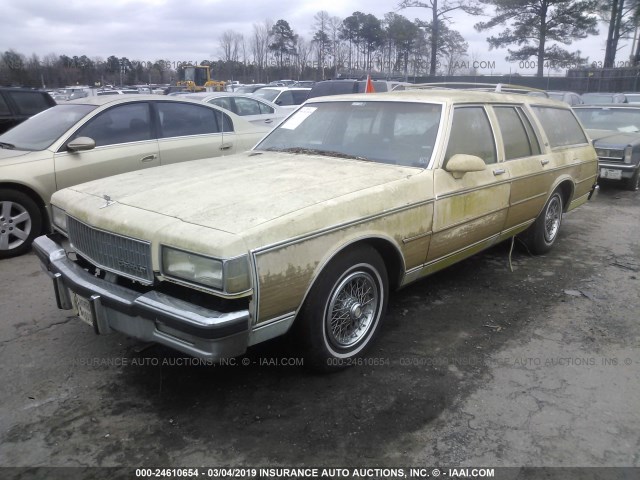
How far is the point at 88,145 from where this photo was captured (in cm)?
534

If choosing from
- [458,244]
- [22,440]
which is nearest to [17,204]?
[22,440]

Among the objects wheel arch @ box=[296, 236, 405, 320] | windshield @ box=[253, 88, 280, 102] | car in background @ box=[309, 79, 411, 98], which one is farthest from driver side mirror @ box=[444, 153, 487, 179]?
windshield @ box=[253, 88, 280, 102]

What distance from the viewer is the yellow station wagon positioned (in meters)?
2.50

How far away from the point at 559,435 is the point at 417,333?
1274 millimetres

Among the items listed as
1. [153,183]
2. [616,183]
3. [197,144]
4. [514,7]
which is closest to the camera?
[153,183]

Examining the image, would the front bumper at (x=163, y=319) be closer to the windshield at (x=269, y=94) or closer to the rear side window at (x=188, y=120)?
the rear side window at (x=188, y=120)

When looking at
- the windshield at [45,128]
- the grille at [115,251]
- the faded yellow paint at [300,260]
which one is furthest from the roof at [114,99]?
the faded yellow paint at [300,260]

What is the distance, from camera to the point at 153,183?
10.9 feet

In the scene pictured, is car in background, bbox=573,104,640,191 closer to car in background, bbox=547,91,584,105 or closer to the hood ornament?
car in background, bbox=547,91,584,105

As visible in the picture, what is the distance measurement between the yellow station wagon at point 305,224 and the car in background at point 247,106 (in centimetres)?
483

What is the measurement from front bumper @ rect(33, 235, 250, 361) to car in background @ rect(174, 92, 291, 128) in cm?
665

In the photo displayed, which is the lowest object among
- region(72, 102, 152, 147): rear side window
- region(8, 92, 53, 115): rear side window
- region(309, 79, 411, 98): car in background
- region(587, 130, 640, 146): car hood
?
region(587, 130, 640, 146): car hood

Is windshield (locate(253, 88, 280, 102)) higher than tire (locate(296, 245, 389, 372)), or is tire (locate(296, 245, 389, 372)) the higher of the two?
windshield (locate(253, 88, 280, 102))

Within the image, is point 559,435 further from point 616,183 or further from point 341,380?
point 616,183
